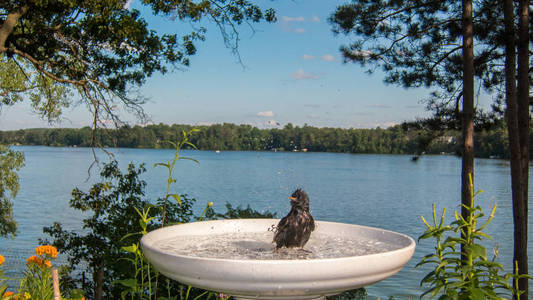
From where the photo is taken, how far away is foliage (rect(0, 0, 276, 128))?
6.07m

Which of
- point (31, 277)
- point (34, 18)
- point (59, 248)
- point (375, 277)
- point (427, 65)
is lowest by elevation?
point (59, 248)

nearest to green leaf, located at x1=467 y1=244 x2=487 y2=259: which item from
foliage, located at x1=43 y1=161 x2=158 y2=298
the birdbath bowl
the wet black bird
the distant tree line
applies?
the birdbath bowl

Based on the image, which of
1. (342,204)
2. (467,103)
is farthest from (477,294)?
(342,204)

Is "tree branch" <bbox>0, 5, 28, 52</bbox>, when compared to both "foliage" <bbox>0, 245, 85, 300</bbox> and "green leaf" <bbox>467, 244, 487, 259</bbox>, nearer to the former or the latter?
"foliage" <bbox>0, 245, 85, 300</bbox>

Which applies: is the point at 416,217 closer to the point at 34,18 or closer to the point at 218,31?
the point at 218,31

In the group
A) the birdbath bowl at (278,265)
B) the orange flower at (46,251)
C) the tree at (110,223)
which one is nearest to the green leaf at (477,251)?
the birdbath bowl at (278,265)

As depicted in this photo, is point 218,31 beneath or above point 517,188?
above

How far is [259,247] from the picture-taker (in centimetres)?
263

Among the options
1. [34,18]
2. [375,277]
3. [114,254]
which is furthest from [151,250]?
[34,18]

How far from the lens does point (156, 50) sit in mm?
6520

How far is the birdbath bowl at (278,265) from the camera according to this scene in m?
1.60

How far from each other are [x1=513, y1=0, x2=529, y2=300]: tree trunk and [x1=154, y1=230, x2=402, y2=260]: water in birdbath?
311 centimetres

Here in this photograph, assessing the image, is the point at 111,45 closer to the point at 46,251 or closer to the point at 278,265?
the point at 46,251

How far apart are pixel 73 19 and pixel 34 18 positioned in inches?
18.8
